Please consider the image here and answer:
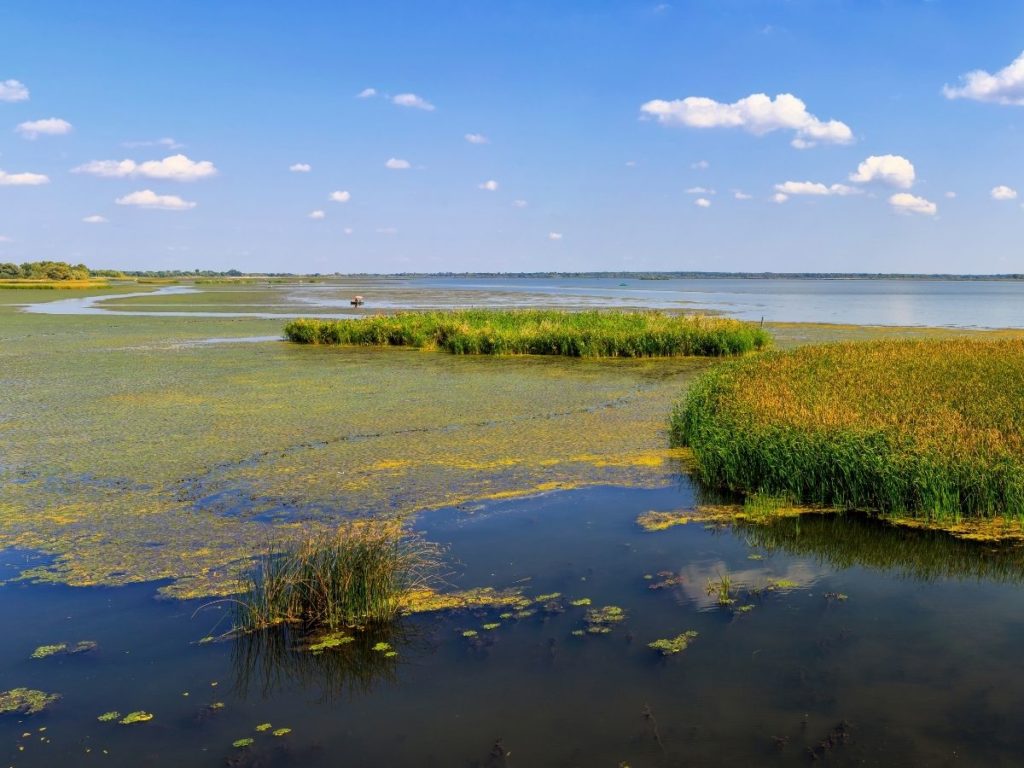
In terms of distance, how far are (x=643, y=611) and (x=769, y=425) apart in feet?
16.7

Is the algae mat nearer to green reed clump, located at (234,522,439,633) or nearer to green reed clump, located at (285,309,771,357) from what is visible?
green reed clump, located at (234,522,439,633)

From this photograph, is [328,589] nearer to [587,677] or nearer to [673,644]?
[587,677]

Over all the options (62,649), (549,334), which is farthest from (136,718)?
(549,334)

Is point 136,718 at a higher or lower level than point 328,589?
lower

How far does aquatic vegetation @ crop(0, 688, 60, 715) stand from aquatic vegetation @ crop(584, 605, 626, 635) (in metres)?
→ 3.96

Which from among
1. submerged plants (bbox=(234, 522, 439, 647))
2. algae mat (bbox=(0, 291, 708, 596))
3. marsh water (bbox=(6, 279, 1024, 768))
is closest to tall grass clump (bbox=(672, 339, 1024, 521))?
marsh water (bbox=(6, 279, 1024, 768))

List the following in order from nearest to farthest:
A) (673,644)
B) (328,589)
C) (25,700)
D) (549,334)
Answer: (25,700)
(673,644)
(328,589)
(549,334)

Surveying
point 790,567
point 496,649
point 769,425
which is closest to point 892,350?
point 769,425

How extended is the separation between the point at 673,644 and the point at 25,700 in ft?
15.3

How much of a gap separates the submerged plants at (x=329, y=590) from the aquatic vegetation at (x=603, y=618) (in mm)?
1650

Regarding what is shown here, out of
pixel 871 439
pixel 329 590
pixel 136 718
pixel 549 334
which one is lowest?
pixel 136 718

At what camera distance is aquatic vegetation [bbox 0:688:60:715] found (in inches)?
219

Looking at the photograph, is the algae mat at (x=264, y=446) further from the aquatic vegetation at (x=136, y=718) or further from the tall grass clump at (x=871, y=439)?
the aquatic vegetation at (x=136, y=718)

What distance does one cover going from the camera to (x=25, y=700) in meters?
5.67
